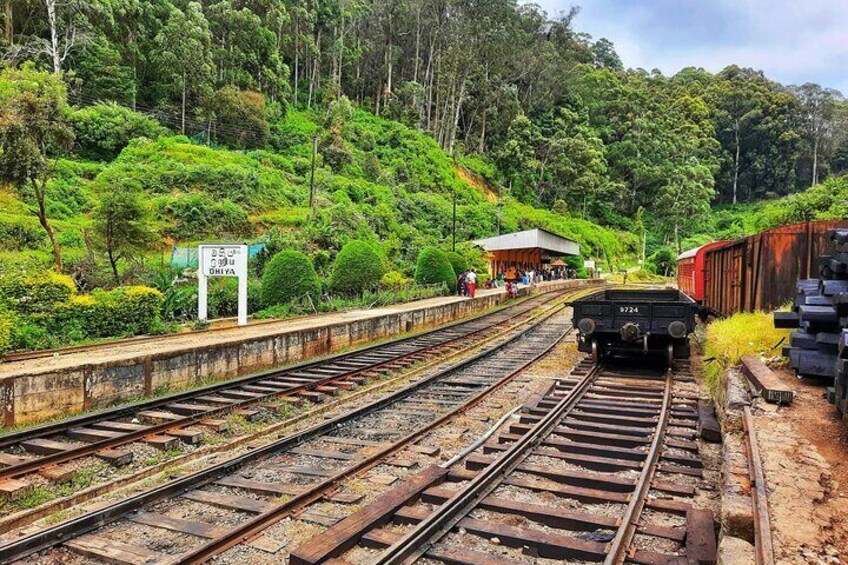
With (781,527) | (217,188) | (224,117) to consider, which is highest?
(224,117)

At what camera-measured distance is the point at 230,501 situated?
4.61m

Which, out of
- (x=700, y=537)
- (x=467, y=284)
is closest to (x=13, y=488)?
(x=700, y=537)

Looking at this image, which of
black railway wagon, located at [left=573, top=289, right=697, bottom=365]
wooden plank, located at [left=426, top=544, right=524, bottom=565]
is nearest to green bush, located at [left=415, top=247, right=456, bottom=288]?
black railway wagon, located at [left=573, top=289, right=697, bottom=365]

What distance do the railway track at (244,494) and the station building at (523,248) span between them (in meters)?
24.6

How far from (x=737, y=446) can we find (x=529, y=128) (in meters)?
60.2

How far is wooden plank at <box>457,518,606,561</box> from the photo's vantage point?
144 inches

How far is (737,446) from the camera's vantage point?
4934 millimetres

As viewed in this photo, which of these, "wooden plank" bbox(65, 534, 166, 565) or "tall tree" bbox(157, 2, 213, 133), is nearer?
"wooden plank" bbox(65, 534, 166, 565)

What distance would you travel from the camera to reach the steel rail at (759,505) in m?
2.86

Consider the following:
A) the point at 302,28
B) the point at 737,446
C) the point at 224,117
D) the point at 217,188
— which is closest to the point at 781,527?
the point at 737,446

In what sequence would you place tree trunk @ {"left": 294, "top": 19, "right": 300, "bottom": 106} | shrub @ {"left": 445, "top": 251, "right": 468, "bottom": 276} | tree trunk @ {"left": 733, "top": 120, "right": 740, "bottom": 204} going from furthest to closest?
tree trunk @ {"left": 733, "top": 120, "right": 740, "bottom": 204} → tree trunk @ {"left": 294, "top": 19, "right": 300, "bottom": 106} → shrub @ {"left": 445, "top": 251, "right": 468, "bottom": 276}

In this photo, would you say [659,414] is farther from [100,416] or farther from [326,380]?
[100,416]

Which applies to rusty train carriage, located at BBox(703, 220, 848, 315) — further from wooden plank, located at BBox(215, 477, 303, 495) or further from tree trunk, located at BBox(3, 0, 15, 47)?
tree trunk, located at BBox(3, 0, 15, 47)

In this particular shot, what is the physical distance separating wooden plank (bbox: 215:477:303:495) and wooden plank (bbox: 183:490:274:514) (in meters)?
0.15
